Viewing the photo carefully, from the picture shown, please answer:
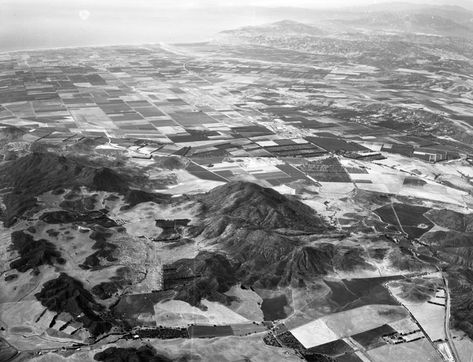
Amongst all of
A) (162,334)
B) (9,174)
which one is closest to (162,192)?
(9,174)

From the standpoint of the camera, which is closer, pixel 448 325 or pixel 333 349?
pixel 333 349

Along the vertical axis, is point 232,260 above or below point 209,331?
below

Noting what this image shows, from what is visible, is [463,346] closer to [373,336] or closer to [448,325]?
[448,325]

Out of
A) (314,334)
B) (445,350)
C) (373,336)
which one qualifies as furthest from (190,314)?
(445,350)

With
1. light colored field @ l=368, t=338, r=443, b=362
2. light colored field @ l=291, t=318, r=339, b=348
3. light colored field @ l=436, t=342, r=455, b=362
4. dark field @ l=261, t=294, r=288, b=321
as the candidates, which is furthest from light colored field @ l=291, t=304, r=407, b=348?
light colored field @ l=436, t=342, r=455, b=362

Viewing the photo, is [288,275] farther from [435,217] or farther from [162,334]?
[435,217]

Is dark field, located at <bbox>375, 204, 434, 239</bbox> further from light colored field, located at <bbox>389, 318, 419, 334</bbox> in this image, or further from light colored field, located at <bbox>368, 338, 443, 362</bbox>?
light colored field, located at <bbox>368, 338, 443, 362</bbox>

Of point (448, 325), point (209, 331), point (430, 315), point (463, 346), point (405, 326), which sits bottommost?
point (209, 331)
